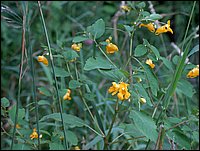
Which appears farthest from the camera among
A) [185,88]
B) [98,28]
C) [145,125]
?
[185,88]

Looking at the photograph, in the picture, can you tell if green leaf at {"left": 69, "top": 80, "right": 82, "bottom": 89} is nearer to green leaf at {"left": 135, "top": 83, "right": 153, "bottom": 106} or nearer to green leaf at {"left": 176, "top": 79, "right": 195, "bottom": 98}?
green leaf at {"left": 135, "top": 83, "right": 153, "bottom": 106}

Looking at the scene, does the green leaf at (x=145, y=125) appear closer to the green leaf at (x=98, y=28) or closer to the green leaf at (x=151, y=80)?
the green leaf at (x=151, y=80)

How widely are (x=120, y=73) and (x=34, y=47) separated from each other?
167 centimetres

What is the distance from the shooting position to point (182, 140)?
4.22ft

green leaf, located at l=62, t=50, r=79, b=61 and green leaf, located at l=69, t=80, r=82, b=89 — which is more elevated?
green leaf, located at l=62, t=50, r=79, b=61

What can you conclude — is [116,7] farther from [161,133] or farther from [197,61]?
[161,133]

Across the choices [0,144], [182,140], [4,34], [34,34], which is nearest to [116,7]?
[34,34]

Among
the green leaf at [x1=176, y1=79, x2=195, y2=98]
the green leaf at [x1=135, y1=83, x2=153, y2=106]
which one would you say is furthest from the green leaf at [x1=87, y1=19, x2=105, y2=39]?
the green leaf at [x1=176, y1=79, x2=195, y2=98]

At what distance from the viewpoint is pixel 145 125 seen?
45.4 inches

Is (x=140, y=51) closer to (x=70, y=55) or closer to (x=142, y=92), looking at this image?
(x=142, y=92)

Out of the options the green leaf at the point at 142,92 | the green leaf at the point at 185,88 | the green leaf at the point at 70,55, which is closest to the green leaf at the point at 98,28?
the green leaf at the point at 70,55

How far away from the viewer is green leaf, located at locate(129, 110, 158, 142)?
1132 mm

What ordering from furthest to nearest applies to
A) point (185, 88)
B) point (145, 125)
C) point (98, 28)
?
point (185, 88)
point (98, 28)
point (145, 125)

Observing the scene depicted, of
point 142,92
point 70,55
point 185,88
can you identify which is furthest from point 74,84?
point 185,88
